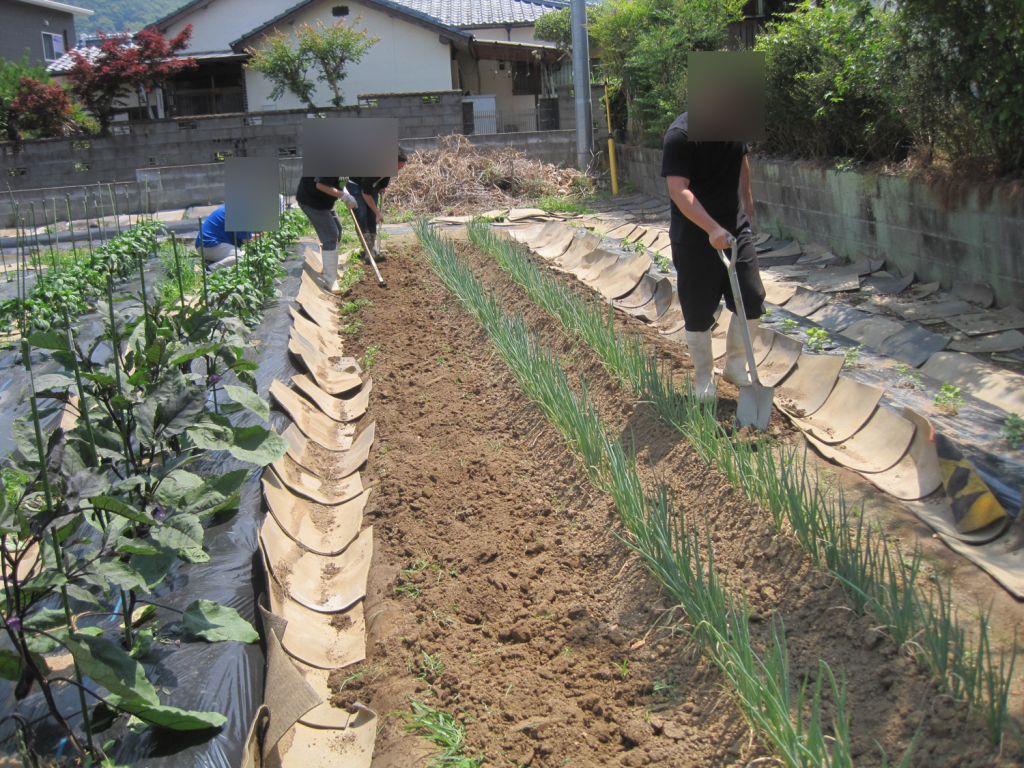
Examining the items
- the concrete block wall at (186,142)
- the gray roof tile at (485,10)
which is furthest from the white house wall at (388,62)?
the concrete block wall at (186,142)

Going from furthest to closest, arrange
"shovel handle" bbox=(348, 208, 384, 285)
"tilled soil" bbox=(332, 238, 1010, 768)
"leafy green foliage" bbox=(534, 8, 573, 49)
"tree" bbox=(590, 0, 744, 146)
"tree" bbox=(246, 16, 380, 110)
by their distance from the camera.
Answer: "leafy green foliage" bbox=(534, 8, 573, 49), "tree" bbox=(246, 16, 380, 110), "tree" bbox=(590, 0, 744, 146), "shovel handle" bbox=(348, 208, 384, 285), "tilled soil" bbox=(332, 238, 1010, 768)

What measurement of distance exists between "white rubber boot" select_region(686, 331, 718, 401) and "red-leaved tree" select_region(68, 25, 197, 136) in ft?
50.0

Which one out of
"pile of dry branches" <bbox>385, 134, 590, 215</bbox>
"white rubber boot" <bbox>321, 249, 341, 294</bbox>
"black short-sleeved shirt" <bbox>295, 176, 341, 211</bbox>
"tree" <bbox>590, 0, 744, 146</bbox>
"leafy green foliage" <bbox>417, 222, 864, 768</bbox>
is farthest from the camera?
"pile of dry branches" <bbox>385, 134, 590, 215</bbox>

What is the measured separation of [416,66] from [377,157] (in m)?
12.9

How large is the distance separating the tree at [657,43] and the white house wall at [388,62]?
21.7 feet

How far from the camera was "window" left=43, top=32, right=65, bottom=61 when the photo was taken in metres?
23.6

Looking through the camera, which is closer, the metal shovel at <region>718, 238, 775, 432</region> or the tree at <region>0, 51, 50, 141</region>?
the metal shovel at <region>718, 238, 775, 432</region>

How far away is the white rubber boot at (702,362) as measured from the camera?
12.0ft

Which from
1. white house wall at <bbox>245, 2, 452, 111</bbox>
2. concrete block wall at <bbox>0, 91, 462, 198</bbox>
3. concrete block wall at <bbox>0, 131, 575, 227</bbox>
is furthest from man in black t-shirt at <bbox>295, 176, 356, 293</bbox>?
white house wall at <bbox>245, 2, 452, 111</bbox>

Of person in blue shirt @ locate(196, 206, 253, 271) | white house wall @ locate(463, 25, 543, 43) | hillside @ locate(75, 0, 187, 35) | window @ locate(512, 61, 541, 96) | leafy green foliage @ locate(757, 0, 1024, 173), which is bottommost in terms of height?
person in blue shirt @ locate(196, 206, 253, 271)

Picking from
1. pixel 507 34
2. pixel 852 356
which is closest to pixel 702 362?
pixel 852 356

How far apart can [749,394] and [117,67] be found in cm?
1660

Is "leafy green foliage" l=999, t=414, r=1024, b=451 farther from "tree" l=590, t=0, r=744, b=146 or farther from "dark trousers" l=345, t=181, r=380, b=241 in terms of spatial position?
"tree" l=590, t=0, r=744, b=146

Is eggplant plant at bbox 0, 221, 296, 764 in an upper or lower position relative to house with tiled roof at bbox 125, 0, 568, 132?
lower
